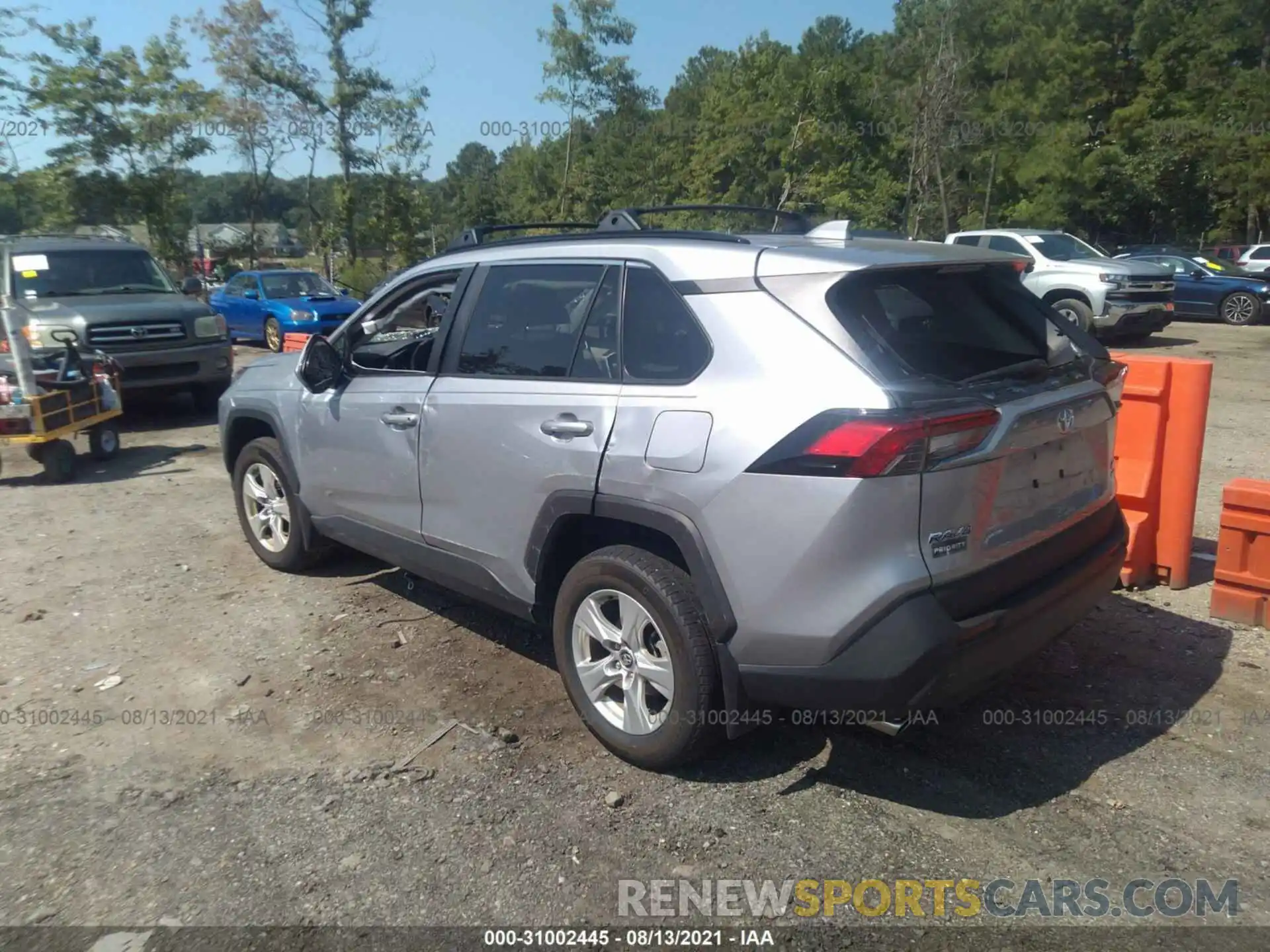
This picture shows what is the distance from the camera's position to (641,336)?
358 cm

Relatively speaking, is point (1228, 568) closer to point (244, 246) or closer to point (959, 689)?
point (959, 689)

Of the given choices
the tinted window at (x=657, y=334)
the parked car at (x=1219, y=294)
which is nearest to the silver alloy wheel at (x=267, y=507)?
the tinted window at (x=657, y=334)

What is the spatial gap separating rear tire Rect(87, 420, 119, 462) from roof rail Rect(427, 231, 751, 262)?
5.88 meters

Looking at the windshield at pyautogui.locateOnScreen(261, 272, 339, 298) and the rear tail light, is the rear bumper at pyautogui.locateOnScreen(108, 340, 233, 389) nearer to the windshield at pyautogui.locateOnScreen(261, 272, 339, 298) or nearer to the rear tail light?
the windshield at pyautogui.locateOnScreen(261, 272, 339, 298)

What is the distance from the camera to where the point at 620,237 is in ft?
12.6

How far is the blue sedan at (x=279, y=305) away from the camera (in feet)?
59.2

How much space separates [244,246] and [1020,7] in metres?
29.3

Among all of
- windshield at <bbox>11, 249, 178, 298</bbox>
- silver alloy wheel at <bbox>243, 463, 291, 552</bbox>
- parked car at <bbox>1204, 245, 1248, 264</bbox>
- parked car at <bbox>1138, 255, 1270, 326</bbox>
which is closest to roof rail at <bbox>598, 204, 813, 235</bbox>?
silver alloy wheel at <bbox>243, 463, 291, 552</bbox>

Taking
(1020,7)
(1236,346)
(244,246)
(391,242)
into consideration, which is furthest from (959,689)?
(1020,7)

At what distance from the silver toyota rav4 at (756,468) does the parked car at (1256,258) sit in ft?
77.9

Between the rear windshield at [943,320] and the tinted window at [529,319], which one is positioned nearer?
the rear windshield at [943,320]

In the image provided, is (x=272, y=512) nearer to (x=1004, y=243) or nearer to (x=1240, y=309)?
(x=1004, y=243)

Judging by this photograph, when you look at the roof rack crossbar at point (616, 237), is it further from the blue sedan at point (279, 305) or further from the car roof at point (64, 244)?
the blue sedan at point (279, 305)

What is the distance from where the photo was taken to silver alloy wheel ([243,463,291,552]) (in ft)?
18.5
